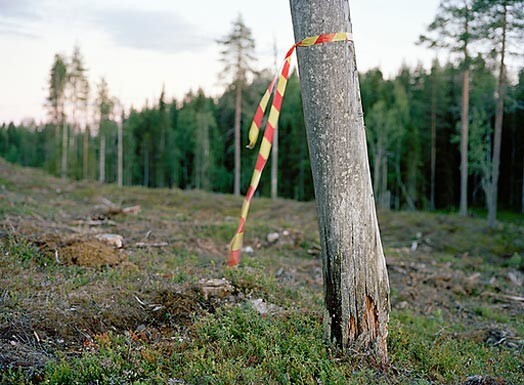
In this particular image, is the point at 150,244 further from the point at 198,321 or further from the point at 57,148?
the point at 57,148

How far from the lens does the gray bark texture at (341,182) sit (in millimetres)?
4516

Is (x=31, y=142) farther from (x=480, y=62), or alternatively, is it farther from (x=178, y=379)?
(x=178, y=379)

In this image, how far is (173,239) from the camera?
11445 mm

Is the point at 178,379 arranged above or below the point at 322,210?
below

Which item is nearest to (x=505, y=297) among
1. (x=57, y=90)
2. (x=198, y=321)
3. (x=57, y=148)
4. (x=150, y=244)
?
(x=150, y=244)

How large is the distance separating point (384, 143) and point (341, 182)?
134 ft

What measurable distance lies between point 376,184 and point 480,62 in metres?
21.5

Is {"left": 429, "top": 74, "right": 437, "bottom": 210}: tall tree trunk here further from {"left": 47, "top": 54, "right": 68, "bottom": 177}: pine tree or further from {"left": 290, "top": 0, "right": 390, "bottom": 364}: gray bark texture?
{"left": 290, "top": 0, "right": 390, "bottom": 364}: gray bark texture

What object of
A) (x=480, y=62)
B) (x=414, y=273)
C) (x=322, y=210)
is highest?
(x=480, y=62)

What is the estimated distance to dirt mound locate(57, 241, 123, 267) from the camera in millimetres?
7266

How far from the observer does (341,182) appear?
454 cm

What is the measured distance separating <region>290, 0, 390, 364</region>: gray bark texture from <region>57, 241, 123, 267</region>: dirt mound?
4.08m

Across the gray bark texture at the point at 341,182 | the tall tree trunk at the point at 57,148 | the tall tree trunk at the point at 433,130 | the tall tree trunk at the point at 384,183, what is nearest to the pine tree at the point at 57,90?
the tall tree trunk at the point at 57,148

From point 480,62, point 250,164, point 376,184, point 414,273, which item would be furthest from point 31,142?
point 414,273
